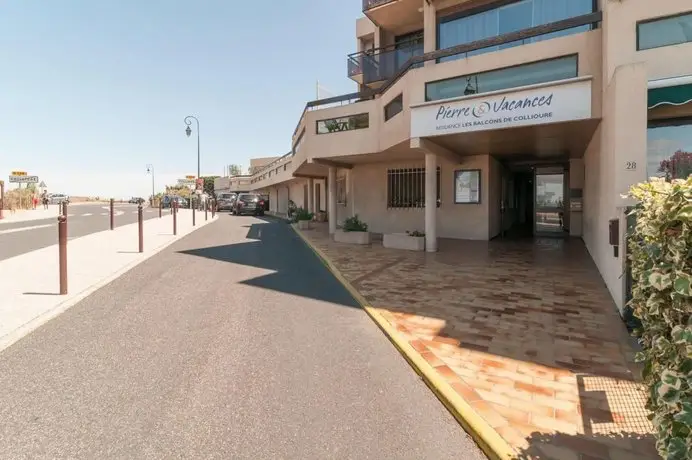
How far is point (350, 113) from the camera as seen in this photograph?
1545 centimetres

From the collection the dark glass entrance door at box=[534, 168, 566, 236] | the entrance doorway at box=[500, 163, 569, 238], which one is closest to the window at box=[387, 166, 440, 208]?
the entrance doorway at box=[500, 163, 569, 238]

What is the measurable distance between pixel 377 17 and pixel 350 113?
4766 millimetres

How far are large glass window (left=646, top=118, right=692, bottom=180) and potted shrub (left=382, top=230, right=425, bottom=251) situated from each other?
5825mm

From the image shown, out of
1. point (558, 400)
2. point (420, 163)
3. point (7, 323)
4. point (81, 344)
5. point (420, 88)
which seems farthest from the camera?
point (420, 163)

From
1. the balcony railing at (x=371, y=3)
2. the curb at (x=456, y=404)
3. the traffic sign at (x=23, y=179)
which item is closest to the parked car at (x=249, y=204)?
the balcony railing at (x=371, y=3)

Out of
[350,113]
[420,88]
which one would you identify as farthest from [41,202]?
[420,88]

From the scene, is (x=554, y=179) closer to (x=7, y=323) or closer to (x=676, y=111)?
(x=676, y=111)

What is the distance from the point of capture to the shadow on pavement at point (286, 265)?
23.3 feet

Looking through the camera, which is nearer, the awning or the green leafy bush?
the green leafy bush

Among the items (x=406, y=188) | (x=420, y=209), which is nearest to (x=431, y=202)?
(x=420, y=209)

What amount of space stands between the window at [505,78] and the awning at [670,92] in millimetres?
2272

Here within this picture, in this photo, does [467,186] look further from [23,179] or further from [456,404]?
[23,179]

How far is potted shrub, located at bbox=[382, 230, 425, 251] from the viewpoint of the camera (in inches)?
495

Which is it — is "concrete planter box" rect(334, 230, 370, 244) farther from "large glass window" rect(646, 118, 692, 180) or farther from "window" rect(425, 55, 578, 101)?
"large glass window" rect(646, 118, 692, 180)
